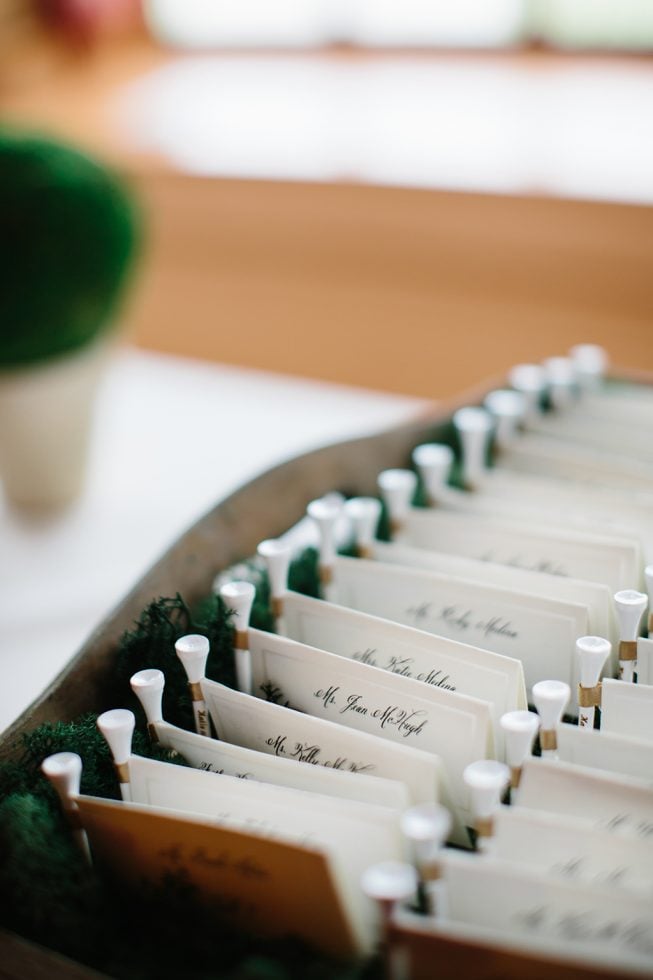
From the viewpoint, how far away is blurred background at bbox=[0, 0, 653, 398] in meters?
1.35

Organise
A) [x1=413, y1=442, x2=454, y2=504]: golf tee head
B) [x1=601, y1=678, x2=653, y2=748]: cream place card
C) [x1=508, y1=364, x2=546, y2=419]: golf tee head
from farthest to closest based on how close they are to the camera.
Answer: [x1=508, y1=364, x2=546, y2=419]: golf tee head → [x1=413, y1=442, x2=454, y2=504]: golf tee head → [x1=601, y1=678, x2=653, y2=748]: cream place card

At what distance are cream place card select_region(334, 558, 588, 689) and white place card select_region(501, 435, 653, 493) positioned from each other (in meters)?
0.19

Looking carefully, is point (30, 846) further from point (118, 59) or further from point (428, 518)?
point (118, 59)

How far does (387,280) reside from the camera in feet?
4.87

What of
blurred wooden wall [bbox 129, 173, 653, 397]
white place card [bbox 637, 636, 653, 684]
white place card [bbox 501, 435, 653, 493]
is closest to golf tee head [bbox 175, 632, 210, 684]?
white place card [bbox 637, 636, 653, 684]

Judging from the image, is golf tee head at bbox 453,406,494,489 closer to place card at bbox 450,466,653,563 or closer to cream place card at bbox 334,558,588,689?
place card at bbox 450,466,653,563

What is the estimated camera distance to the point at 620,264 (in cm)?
129

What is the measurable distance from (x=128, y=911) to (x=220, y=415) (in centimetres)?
87

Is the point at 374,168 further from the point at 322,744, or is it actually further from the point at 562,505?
the point at 322,744

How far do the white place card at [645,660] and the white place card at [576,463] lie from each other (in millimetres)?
200

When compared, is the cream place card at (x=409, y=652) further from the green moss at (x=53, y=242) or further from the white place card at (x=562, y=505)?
the green moss at (x=53, y=242)

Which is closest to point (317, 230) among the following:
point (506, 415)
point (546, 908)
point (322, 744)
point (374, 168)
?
point (374, 168)

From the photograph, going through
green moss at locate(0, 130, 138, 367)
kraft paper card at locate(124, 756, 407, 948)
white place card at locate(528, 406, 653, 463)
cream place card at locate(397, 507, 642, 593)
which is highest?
green moss at locate(0, 130, 138, 367)

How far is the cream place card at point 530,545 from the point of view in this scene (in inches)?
24.1
